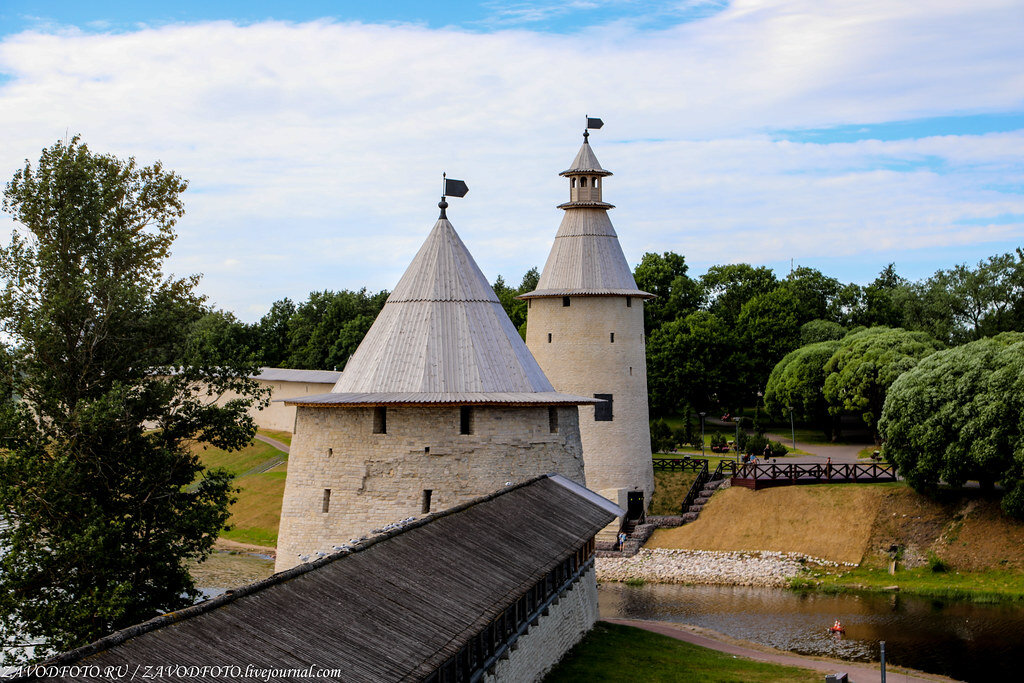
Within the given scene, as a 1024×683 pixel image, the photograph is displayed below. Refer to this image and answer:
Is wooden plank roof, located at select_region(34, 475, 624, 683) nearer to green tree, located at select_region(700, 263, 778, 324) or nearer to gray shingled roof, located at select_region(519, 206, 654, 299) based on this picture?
gray shingled roof, located at select_region(519, 206, 654, 299)

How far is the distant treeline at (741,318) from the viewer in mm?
52969

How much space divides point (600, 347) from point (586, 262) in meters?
3.44

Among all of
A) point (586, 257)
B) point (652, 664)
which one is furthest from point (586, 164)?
point (652, 664)

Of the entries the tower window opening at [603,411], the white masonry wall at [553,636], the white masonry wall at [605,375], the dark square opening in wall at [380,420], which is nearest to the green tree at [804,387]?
the white masonry wall at [605,375]

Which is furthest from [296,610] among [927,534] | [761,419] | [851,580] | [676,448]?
[761,419]

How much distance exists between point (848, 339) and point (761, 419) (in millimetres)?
9491

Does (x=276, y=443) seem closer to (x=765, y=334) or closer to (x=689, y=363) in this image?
(x=689, y=363)

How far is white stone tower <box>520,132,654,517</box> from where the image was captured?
122ft

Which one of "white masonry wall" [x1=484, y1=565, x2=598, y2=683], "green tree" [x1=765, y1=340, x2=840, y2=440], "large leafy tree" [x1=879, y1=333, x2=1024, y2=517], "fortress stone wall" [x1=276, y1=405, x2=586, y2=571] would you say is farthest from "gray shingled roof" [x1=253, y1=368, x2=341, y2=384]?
"fortress stone wall" [x1=276, y1=405, x2=586, y2=571]

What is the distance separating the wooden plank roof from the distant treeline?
30.7 m

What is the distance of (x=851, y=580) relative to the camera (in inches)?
1208

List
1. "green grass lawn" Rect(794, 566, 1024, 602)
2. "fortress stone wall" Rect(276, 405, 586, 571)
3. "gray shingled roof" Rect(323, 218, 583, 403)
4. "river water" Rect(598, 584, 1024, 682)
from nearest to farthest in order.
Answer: "fortress stone wall" Rect(276, 405, 586, 571) < "gray shingled roof" Rect(323, 218, 583, 403) < "river water" Rect(598, 584, 1024, 682) < "green grass lawn" Rect(794, 566, 1024, 602)

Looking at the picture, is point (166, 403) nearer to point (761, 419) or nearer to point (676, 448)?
point (676, 448)

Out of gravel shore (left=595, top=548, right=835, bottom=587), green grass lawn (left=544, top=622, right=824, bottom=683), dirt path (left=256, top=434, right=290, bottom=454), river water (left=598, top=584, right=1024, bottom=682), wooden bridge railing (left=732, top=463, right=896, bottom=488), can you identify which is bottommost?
river water (left=598, top=584, right=1024, bottom=682)
